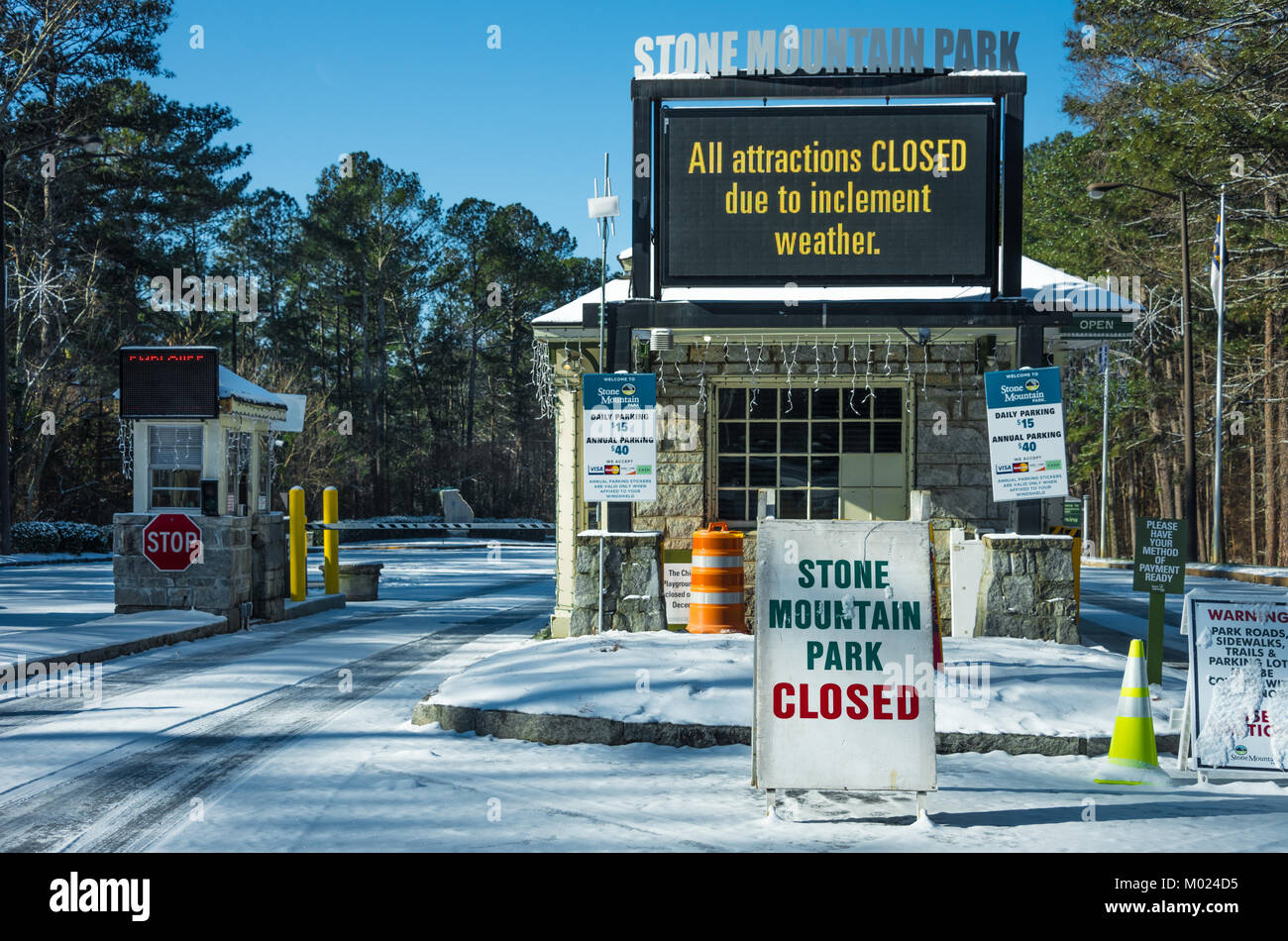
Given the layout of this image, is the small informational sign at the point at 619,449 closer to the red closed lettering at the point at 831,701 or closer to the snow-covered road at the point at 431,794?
the snow-covered road at the point at 431,794

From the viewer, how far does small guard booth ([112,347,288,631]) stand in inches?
551

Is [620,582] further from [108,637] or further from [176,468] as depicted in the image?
[176,468]

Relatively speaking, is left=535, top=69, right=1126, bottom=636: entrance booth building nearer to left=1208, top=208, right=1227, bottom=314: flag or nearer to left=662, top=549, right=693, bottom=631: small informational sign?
left=662, top=549, right=693, bottom=631: small informational sign

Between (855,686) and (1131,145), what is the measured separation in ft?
85.5

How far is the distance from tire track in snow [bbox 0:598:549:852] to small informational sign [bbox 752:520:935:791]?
3.22 metres

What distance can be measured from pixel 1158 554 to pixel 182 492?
38.0 feet

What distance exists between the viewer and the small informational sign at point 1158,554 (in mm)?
9172

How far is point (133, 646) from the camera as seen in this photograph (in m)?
12.1

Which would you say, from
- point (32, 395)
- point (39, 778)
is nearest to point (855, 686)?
point (39, 778)

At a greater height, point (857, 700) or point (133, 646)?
point (857, 700)
